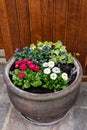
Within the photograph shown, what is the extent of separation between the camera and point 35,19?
5.83ft

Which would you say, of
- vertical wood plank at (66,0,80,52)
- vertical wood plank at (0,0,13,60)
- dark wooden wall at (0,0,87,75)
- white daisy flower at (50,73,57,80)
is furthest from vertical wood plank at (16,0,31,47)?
white daisy flower at (50,73,57,80)

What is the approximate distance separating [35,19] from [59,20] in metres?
0.20

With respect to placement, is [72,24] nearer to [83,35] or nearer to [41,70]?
[83,35]

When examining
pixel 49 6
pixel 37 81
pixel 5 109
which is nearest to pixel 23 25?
pixel 49 6

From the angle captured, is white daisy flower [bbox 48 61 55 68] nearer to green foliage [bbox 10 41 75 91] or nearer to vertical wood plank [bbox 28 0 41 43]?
green foliage [bbox 10 41 75 91]

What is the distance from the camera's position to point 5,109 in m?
1.92

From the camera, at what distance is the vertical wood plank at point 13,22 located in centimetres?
174

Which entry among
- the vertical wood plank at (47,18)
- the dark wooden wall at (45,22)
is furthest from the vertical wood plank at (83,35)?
the vertical wood plank at (47,18)

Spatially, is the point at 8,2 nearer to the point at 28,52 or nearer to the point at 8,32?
the point at 8,32

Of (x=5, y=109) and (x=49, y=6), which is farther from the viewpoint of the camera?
(x=5, y=109)

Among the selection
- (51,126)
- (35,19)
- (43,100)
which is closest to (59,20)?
(35,19)

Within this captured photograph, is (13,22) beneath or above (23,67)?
above

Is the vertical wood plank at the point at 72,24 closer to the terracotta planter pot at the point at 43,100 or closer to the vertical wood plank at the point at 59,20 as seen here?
the vertical wood plank at the point at 59,20

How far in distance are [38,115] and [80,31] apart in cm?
79
